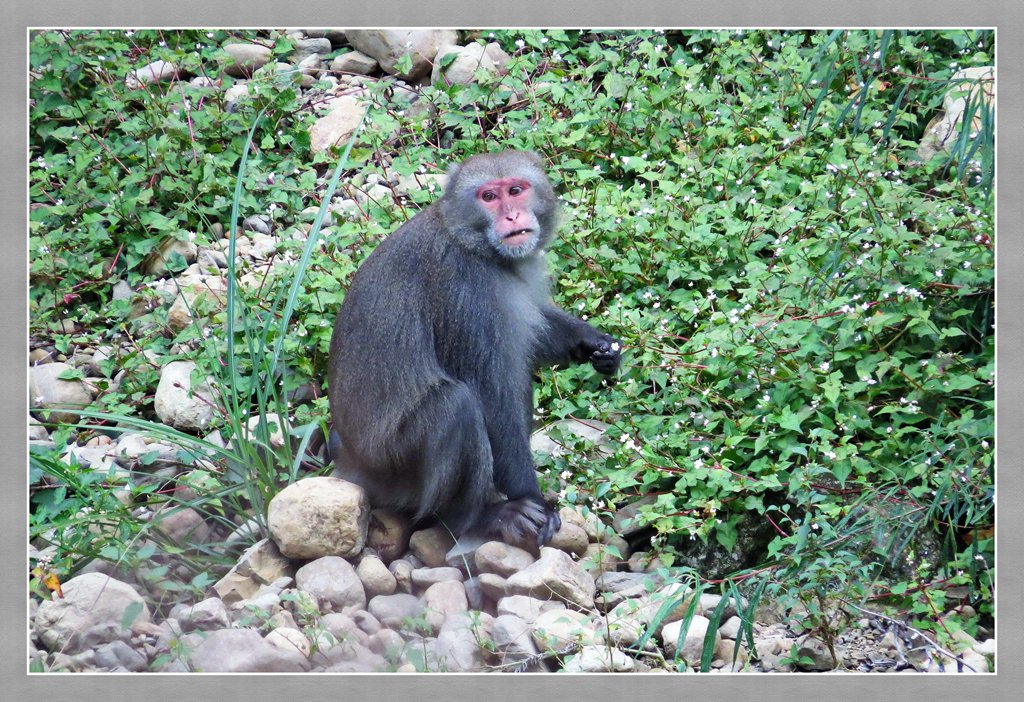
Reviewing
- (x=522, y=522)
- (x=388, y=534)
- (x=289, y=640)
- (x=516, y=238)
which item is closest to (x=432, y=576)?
(x=388, y=534)

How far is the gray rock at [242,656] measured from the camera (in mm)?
4164

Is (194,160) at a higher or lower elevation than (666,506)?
higher

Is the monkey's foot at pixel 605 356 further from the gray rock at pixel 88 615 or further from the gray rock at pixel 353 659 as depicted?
the gray rock at pixel 88 615

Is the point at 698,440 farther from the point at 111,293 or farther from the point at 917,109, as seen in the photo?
the point at 111,293

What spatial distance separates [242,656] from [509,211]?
87.8 inches

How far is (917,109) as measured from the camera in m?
7.07

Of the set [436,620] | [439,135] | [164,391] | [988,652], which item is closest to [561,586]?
[436,620]

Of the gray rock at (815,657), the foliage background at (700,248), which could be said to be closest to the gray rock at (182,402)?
the foliage background at (700,248)

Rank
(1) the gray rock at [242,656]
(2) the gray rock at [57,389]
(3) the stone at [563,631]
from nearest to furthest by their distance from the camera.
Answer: (1) the gray rock at [242,656] < (3) the stone at [563,631] < (2) the gray rock at [57,389]

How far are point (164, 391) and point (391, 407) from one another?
6.20 ft

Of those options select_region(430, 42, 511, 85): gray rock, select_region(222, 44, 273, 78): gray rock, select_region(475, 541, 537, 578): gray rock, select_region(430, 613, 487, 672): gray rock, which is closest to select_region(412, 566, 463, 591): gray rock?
select_region(475, 541, 537, 578): gray rock

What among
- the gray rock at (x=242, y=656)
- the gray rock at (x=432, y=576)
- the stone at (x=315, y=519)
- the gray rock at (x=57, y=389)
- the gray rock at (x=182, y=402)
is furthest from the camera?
the gray rock at (x=57, y=389)

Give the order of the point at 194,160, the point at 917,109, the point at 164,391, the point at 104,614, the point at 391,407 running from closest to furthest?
the point at 104,614 < the point at 391,407 < the point at 164,391 < the point at 917,109 < the point at 194,160

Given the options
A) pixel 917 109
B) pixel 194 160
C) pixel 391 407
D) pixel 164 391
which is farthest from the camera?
pixel 194 160
